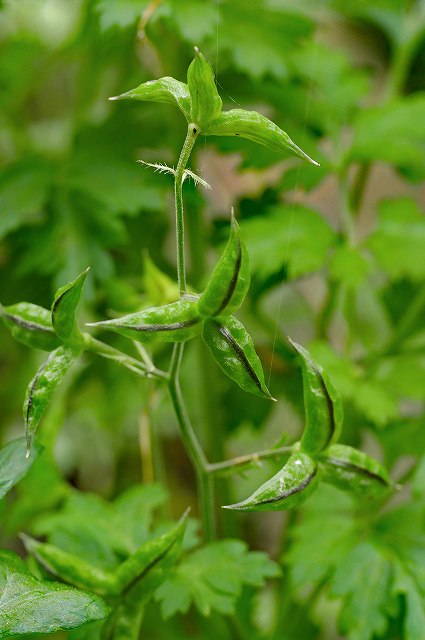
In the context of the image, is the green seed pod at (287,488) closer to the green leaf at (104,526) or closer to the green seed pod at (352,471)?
the green seed pod at (352,471)

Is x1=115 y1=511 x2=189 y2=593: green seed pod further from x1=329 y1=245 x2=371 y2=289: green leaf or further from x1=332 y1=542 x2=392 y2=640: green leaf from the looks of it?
x1=329 y1=245 x2=371 y2=289: green leaf

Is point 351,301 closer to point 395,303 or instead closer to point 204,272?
point 395,303

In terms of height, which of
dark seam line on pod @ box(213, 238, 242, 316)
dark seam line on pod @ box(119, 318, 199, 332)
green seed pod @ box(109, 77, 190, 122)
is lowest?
dark seam line on pod @ box(119, 318, 199, 332)

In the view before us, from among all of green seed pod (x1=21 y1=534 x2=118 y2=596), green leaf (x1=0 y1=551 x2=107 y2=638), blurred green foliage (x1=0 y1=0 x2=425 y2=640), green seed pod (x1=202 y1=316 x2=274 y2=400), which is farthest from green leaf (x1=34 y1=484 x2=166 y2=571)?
green seed pod (x1=202 y1=316 x2=274 y2=400)

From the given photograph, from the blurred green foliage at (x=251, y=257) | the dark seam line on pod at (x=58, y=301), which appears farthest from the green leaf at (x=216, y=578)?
the dark seam line on pod at (x=58, y=301)

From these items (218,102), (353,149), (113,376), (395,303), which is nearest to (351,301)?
(395,303)
